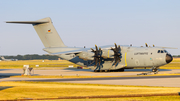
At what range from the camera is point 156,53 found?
44.2 metres

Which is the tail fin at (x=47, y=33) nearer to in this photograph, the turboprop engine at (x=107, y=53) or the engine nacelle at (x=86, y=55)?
the engine nacelle at (x=86, y=55)

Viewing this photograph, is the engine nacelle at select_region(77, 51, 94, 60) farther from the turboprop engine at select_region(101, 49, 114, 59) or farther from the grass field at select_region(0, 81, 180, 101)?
the grass field at select_region(0, 81, 180, 101)

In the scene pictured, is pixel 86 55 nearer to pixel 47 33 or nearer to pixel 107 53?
pixel 107 53

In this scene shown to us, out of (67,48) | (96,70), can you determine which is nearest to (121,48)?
(96,70)

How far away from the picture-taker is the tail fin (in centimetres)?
4975

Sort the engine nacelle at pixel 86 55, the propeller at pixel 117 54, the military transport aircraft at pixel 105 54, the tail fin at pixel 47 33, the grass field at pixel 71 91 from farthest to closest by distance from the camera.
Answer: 1. the tail fin at pixel 47 33
2. the engine nacelle at pixel 86 55
3. the propeller at pixel 117 54
4. the military transport aircraft at pixel 105 54
5. the grass field at pixel 71 91

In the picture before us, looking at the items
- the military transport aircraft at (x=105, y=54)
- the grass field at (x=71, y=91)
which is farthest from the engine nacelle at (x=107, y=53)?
the grass field at (x=71, y=91)

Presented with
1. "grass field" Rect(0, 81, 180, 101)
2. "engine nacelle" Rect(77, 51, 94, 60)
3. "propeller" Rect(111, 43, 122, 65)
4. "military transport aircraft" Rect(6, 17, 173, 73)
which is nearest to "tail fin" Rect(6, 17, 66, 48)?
"military transport aircraft" Rect(6, 17, 173, 73)

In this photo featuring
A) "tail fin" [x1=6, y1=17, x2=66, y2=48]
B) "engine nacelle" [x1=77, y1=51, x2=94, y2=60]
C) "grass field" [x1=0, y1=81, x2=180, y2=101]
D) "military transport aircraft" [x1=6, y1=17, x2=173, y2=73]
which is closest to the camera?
"grass field" [x1=0, y1=81, x2=180, y2=101]

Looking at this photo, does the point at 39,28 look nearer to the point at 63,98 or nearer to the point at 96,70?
the point at 96,70

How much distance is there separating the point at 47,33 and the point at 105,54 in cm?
1250

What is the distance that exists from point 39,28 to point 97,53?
42.0 ft

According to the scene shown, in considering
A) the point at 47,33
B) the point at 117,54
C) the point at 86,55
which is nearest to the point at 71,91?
the point at 117,54

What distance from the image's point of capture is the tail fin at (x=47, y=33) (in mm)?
49750
